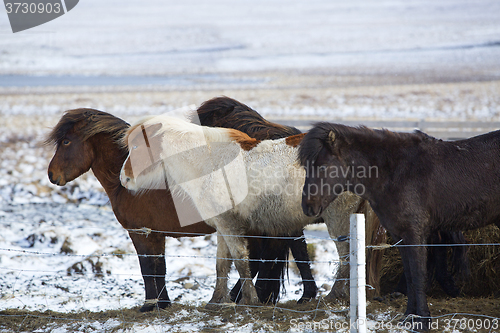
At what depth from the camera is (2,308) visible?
4.61m

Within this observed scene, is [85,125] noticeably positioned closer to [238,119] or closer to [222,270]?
[238,119]

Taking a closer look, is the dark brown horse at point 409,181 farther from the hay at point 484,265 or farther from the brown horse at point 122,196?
the brown horse at point 122,196

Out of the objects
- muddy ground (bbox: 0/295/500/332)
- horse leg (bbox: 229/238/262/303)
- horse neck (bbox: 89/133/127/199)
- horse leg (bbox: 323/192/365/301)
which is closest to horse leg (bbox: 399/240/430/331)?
muddy ground (bbox: 0/295/500/332)

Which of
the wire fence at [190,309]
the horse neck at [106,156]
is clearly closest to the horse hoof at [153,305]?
the wire fence at [190,309]

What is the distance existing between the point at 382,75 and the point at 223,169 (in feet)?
Result: 69.2

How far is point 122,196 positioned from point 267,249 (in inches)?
66.1

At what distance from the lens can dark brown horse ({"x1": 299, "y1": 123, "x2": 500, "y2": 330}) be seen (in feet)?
10.5

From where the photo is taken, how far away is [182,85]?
21.7 meters

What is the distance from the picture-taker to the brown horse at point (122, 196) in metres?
4.50

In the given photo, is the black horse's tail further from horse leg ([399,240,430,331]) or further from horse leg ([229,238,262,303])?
horse leg ([399,240,430,331])

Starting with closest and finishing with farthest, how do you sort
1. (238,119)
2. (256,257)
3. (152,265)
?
(152,265), (256,257), (238,119)

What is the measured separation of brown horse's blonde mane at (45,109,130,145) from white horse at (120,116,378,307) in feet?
1.82

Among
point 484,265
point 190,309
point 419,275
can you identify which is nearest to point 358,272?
point 419,275

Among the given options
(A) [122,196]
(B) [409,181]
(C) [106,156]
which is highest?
(C) [106,156]
